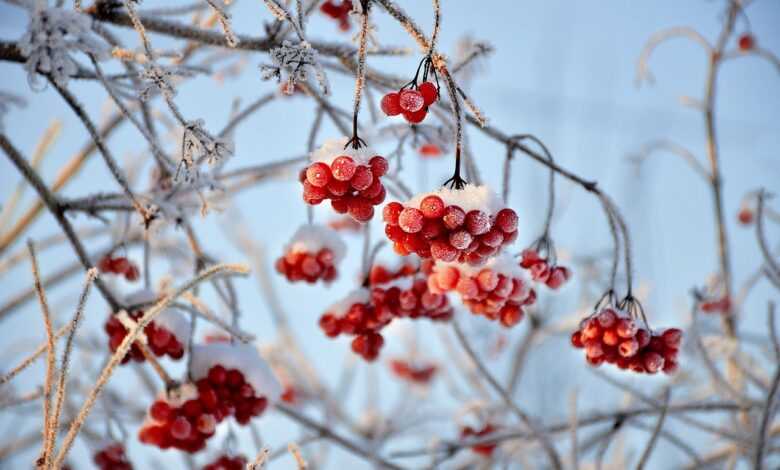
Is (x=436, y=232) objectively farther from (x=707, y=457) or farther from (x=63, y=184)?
(x=707, y=457)

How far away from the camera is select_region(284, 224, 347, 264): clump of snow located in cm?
176

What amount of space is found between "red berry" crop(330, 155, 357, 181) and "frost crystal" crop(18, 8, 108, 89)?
1.74 ft

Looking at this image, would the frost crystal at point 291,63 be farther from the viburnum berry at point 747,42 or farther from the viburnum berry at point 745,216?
the viburnum berry at point 745,216

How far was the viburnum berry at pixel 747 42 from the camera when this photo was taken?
278cm

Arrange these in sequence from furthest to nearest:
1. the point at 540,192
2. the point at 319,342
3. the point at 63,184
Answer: the point at 319,342
the point at 540,192
the point at 63,184

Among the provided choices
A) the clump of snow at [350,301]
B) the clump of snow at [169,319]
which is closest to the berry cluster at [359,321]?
the clump of snow at [350,301]

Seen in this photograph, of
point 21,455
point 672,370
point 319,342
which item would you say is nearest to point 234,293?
point 672,370

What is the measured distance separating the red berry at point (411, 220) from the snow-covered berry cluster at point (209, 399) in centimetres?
67

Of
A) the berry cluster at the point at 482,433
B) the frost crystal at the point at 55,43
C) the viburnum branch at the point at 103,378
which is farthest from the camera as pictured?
the berry cluster at the point at 482,433

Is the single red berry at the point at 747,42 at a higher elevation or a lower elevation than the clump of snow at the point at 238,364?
higher

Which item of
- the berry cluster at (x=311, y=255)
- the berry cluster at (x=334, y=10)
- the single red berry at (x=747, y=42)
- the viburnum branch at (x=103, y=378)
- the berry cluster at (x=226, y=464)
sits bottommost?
the viburnum branch at (x=103, y=378)

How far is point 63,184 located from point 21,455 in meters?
1.71

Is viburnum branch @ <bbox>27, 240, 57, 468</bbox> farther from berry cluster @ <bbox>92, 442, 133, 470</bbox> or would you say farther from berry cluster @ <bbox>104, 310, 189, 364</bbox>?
berry cluster @ <bbox>92, 442, 133, 470</bbox>

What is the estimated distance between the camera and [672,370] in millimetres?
1398
